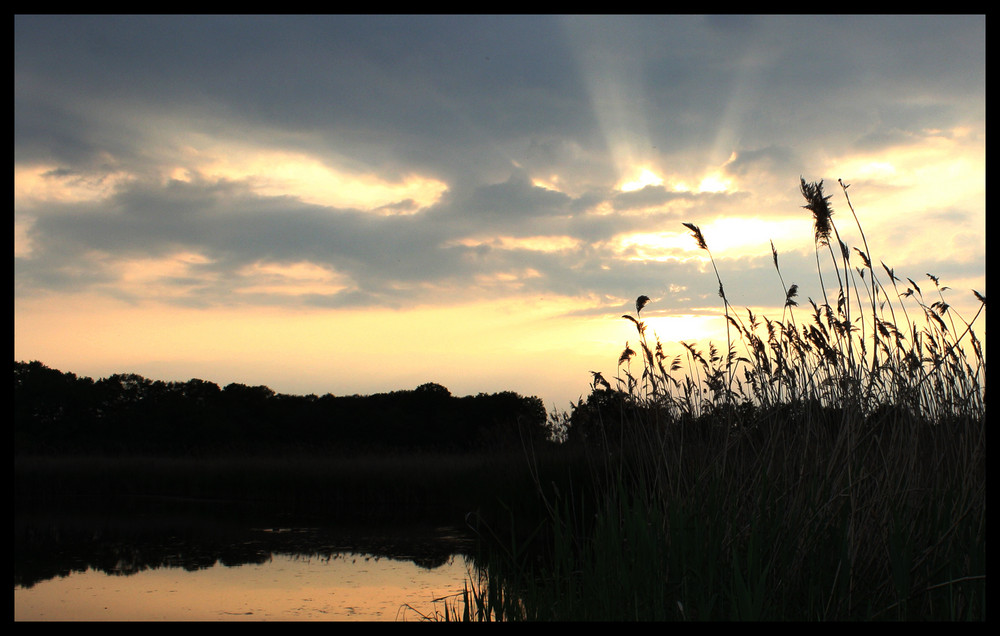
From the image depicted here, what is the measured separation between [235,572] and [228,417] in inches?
827

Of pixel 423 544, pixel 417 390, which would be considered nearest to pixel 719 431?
pixel 423 544

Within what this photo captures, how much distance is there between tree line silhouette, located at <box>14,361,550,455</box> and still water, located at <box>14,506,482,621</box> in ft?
49.4

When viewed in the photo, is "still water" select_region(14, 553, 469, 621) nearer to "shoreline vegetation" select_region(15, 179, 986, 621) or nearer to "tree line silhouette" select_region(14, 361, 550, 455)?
"shoreline vegetation" select_region(15, 179, 986, 621)

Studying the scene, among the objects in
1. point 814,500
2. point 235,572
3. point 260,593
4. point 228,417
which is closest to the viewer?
point 814,500

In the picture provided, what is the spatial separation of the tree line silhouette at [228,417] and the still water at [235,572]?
15.1 m

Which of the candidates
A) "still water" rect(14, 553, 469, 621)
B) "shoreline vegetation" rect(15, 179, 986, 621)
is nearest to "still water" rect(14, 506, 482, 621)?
"still water" rect(14, 553, 469, 621)

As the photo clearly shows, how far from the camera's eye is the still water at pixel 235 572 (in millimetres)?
5969

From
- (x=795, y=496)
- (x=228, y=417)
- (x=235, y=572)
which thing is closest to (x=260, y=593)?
(x=235, y=572)

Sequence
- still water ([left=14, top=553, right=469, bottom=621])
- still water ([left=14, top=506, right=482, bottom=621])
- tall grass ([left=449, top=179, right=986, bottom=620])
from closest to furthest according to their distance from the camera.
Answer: tall grass ([left=449, top=179, right=986, bottom=620]) → still water ([left=14, top=553, right=469, bottom=621]) → still water ([left=14, top=506, right=482, bottom=621])

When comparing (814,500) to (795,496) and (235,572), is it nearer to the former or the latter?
(795,496)

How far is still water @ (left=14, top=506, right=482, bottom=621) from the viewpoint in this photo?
19.6 ft

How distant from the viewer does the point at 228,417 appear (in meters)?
27.3

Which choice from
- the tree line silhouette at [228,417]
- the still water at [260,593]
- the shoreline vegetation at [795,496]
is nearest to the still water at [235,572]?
the still water at [260,593]
